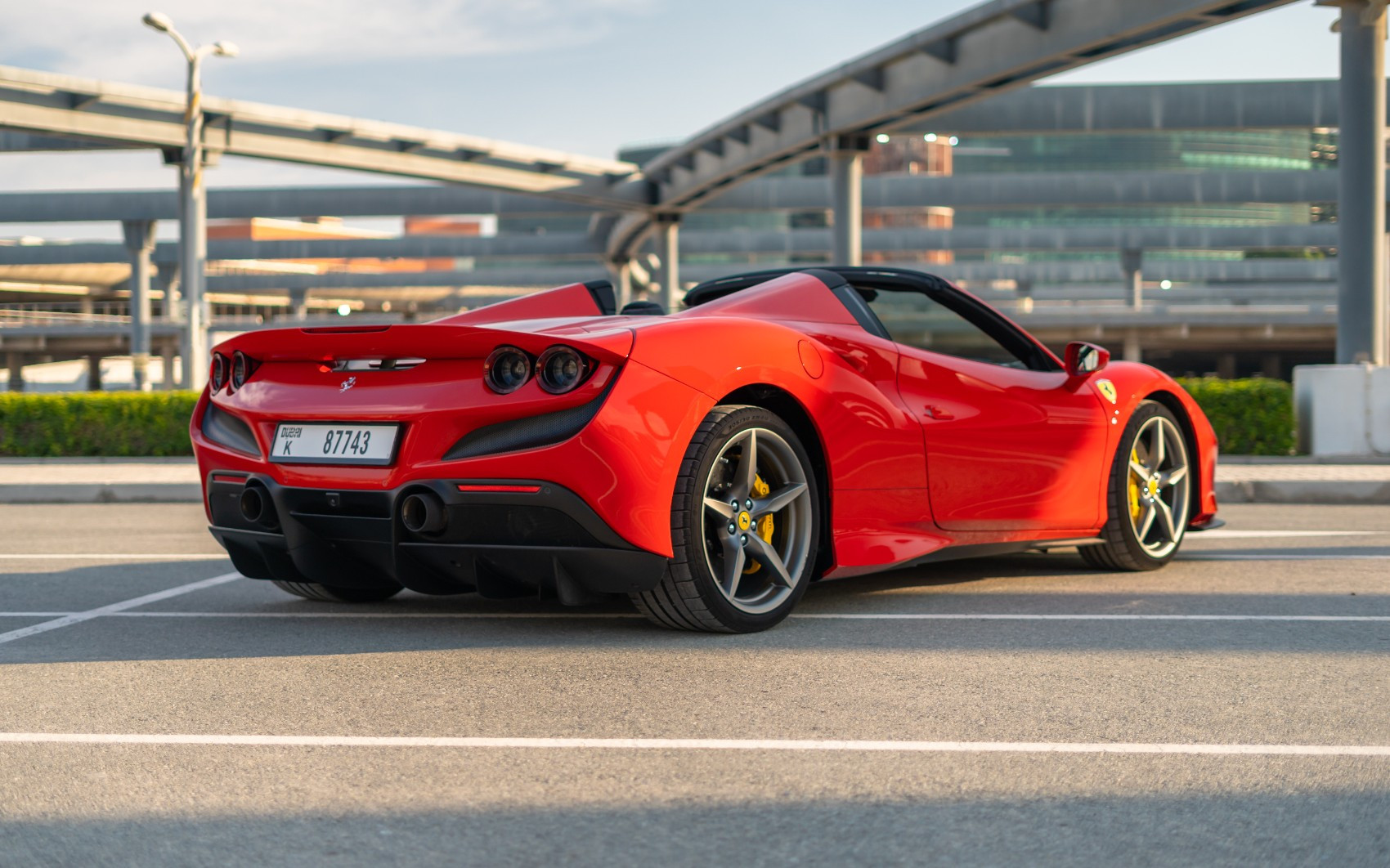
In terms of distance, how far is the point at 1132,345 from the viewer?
55.3 meters

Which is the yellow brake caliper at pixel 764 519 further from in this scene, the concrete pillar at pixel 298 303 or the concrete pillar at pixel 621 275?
the concrete pillar at pixel 298 303

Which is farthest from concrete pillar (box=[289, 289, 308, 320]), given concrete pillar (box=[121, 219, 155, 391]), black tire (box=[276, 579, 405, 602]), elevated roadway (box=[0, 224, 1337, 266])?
black tire (box=[276, 579, 405, 602])

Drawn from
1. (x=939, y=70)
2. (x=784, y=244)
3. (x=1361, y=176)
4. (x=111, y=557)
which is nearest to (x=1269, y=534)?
(x=111, y=557)

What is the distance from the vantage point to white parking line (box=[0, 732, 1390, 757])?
11.1ft

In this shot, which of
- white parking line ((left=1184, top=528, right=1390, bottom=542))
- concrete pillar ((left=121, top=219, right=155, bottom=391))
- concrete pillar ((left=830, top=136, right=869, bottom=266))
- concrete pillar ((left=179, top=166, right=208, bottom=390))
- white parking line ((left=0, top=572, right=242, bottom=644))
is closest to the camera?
white parking line ((left=0, top=572, right=242, bottom=644))

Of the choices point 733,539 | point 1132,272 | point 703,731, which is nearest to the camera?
point 703,731

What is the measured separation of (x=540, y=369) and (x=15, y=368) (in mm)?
77762

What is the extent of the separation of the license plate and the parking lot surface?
0.62 metres

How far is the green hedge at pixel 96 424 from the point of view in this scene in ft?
59.5

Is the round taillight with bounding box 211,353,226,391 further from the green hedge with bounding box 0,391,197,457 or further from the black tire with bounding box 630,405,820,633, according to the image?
the green hedge with bounding box 0,391,197,457

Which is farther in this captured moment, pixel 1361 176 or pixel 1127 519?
pixel 1361 176

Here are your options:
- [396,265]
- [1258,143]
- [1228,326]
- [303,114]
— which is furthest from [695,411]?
[396,265]

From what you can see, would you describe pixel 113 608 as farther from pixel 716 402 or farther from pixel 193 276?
pixel 193 276

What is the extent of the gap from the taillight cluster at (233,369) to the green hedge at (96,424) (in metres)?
13.4
